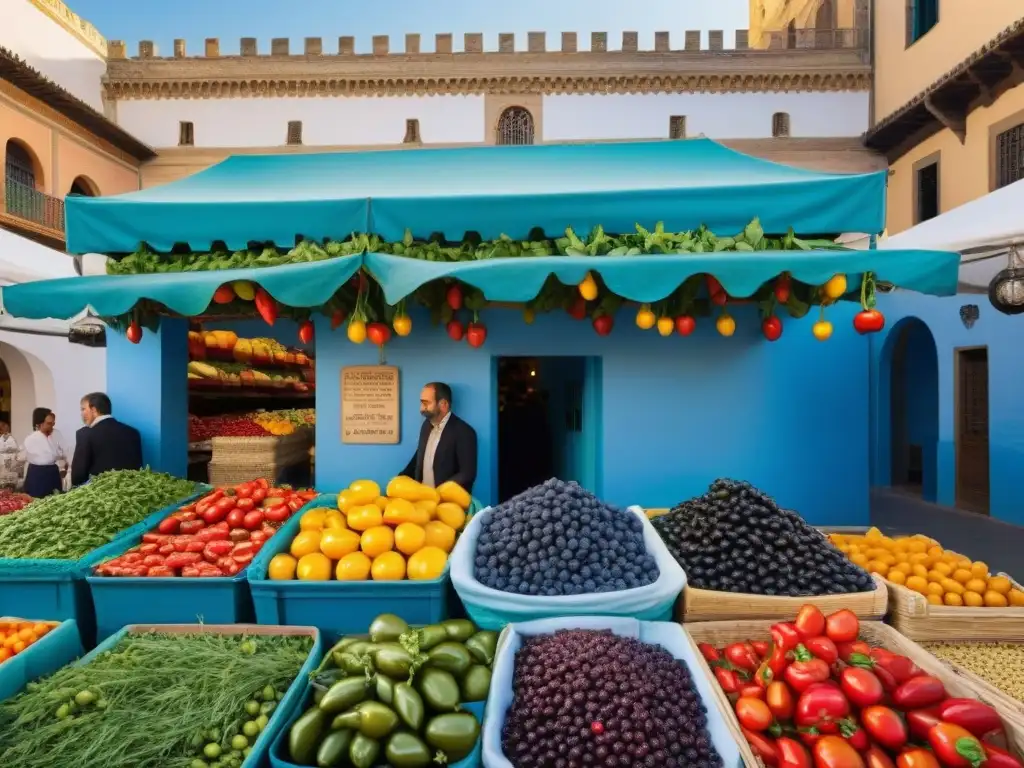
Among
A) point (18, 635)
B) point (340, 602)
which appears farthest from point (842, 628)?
point (18, 635)

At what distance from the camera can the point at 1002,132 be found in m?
11.6

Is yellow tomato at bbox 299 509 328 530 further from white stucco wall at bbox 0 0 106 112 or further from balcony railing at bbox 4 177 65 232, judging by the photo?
white stucco wall at bbox 0 0 106 112

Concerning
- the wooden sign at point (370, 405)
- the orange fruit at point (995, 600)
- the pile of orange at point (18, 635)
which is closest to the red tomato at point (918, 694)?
the orange fruit at point (995, 600)

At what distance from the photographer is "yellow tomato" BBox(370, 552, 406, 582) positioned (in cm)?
287

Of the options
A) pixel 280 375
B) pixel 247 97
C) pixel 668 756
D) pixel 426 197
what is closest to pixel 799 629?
pixel 668 756

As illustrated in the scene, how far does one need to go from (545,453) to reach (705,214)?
5504mm

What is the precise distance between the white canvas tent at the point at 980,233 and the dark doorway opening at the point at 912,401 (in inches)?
347

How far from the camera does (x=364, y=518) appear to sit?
3.14 metres

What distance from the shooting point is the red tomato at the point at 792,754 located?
6.45 ft

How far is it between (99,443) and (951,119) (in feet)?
52.3

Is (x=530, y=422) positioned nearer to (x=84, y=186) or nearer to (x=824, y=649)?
(x=824, y=649)

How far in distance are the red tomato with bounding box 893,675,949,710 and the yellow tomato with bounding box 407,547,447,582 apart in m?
1.87

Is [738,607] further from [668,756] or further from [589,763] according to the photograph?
[589,763]

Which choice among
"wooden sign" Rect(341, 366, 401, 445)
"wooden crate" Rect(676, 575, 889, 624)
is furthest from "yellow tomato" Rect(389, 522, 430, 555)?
"wooden sign" Rect(341, 366, 401, 445)
